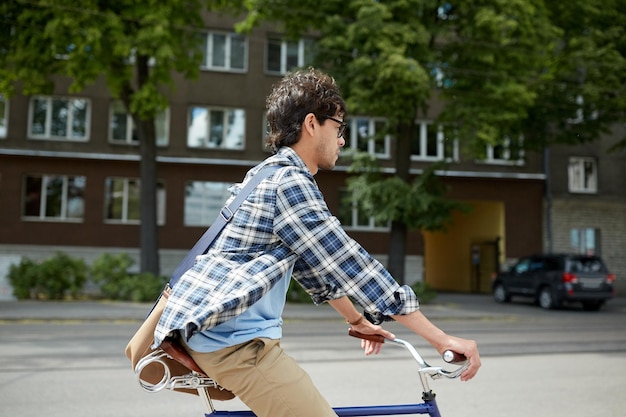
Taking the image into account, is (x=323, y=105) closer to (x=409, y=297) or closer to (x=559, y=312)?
(x=409, y=297)

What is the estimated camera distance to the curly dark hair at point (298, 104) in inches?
89.1

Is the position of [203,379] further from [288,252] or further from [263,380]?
[288,252]

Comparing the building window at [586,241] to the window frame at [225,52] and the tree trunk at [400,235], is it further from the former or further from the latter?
the window frame at [225,52]

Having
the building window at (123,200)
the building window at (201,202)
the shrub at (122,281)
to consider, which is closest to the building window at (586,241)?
the building window at (201,202)

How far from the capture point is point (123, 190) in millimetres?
26250

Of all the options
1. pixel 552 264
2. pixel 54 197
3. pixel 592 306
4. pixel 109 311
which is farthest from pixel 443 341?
pixel 54 197

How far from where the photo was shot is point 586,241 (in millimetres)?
29906

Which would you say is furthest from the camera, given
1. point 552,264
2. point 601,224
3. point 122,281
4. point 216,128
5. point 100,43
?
point 601,224

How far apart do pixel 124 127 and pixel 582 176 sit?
19.6 meters

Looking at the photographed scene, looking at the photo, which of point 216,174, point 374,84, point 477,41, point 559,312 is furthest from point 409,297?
point 216,174

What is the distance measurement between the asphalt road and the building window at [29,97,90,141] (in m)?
13.0

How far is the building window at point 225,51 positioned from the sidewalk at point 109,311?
11749mm

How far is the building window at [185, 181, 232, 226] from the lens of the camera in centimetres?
2661

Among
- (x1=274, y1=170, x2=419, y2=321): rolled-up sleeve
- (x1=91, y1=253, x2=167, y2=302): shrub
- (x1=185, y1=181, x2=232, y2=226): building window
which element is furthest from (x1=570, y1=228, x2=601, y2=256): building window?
(x1=274, y1=170, x2=419, y2=321): rolled-up sleeve
